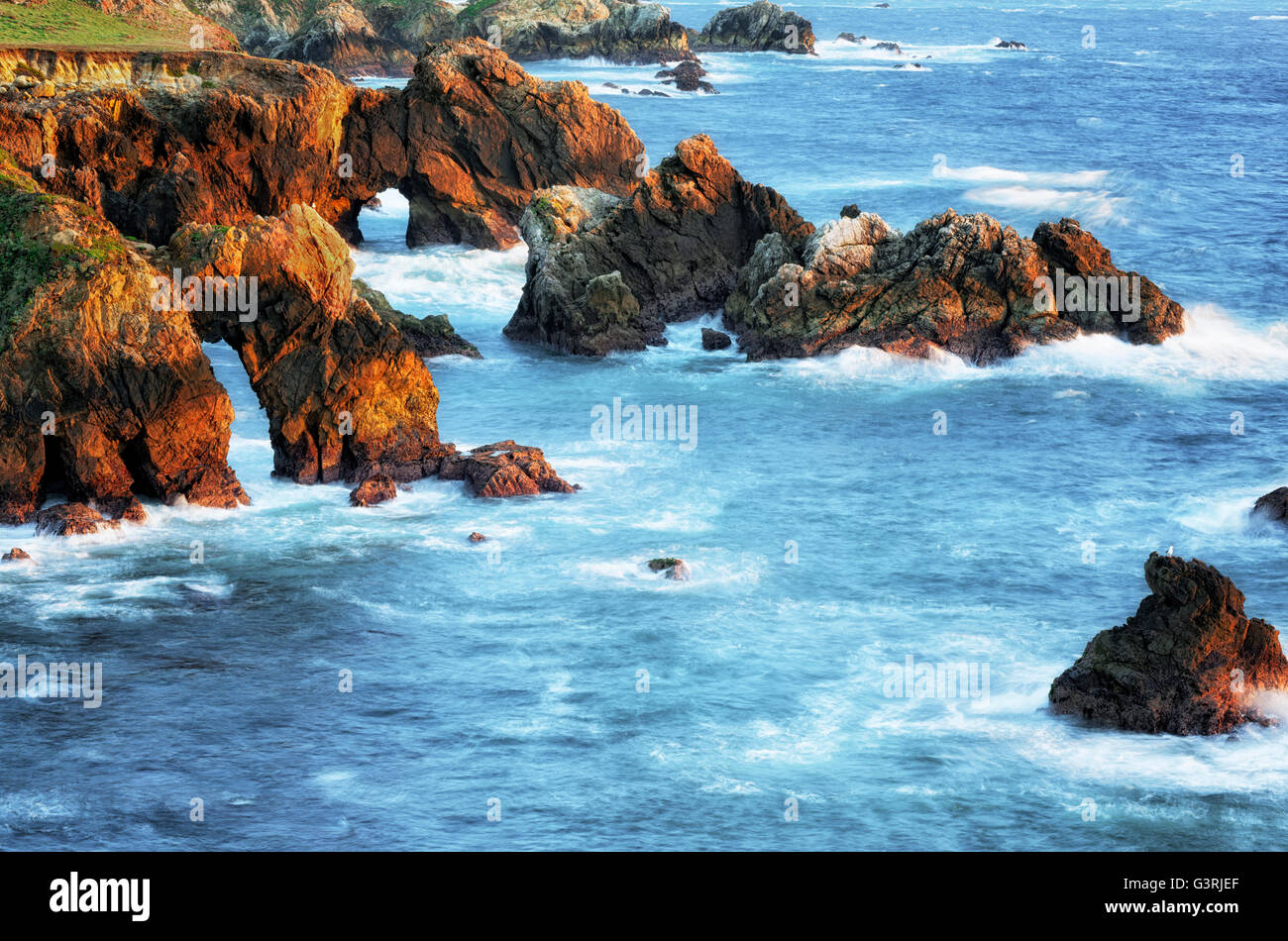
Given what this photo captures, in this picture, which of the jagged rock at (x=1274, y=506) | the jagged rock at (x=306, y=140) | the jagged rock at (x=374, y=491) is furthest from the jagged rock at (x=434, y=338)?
the jagged rock at (x=1274, y=506)

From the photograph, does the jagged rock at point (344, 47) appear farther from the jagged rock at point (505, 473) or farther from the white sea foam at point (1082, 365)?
the jagged rock at point (505, 473)

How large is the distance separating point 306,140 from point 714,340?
21369mm

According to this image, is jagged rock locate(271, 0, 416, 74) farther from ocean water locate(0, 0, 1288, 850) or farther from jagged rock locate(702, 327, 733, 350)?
jagged rock locate(702, 327, 733, 350)

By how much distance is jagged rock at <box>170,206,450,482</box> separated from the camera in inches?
1590

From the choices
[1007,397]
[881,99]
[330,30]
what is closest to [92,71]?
[1007,397]

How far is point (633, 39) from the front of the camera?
481 ft

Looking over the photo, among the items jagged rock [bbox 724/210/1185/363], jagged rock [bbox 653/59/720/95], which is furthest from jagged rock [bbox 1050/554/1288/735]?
jagged rock [bbox 653/59/720/95]

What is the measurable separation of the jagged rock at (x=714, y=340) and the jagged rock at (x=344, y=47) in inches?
2993

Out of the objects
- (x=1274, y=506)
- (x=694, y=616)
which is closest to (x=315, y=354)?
(x=694, y=616)

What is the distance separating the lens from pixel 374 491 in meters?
40.3

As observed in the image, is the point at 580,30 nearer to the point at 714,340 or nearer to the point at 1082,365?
the point at 714,340

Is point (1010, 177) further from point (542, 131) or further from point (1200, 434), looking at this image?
point (1200, 434)

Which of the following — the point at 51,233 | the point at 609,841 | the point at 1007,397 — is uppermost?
the point at 51,233

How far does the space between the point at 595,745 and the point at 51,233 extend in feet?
69.9
